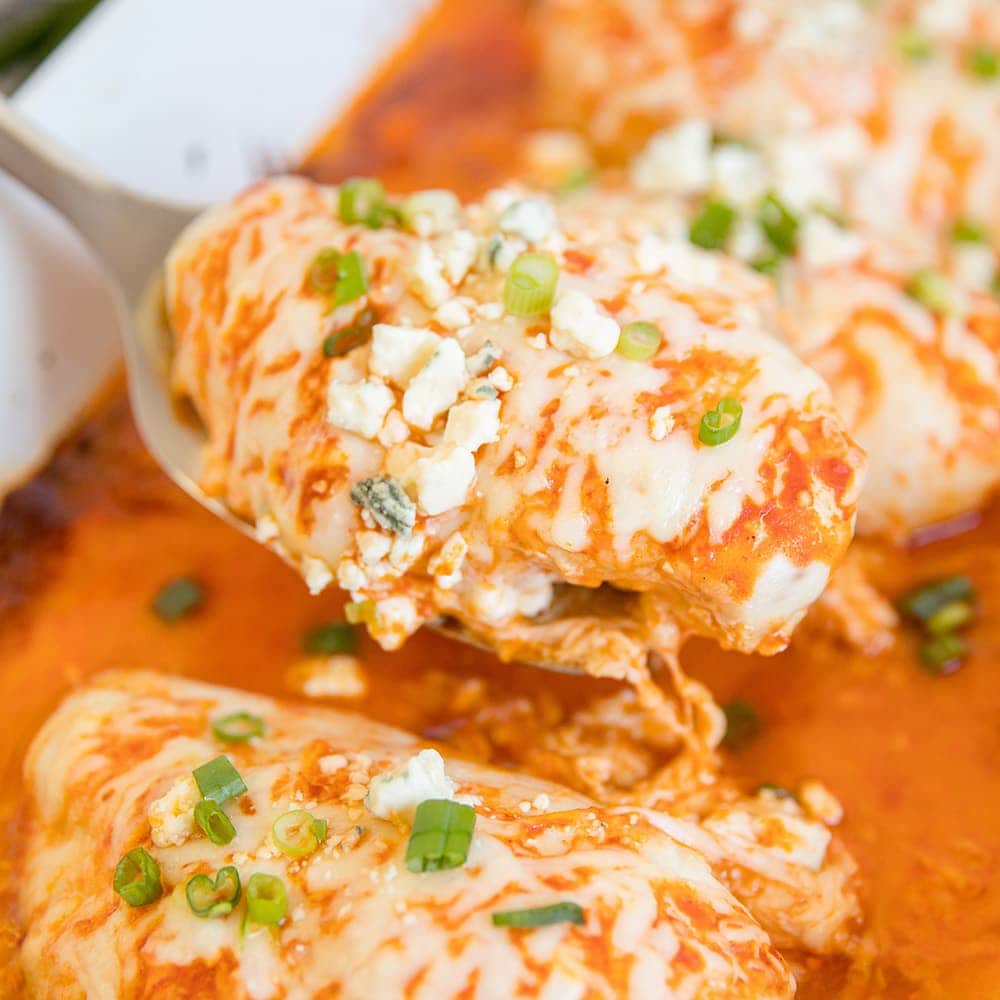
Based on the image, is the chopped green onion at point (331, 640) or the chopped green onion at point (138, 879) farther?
the chopped green onion at point (331, 640)

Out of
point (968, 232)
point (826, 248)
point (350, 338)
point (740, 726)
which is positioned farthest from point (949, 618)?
point (350, 338)

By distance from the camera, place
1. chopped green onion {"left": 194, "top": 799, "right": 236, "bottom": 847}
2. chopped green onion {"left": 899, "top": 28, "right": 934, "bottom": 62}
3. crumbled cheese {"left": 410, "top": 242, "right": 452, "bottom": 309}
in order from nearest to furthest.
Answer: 1. chopped green onion {"left": 194, "top": 799, "right": 236, "bottom": 847}
2. crumbled cheese {"left": 410, "top": 242, "right": 452, "bottom": 309}
3. chopped green onion {"left": 899, "top": 28, "right": 934, "bottom": 62}

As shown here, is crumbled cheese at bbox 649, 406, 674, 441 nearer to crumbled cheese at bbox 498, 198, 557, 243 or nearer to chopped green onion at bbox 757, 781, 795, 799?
crumbled cheese at bbox 498, 198, 557, 243

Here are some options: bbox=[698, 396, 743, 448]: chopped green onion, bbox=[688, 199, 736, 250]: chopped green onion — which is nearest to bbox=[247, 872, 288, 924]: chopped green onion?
bbox=[698, 396, 743, 448]: chopped green onion

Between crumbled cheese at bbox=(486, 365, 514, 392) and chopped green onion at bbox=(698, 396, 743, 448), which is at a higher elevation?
crumbled cheese at bbox=(486, 365, 514, 392)


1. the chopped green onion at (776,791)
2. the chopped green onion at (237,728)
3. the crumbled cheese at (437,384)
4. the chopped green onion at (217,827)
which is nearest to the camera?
the chopped green onion at (217,827)

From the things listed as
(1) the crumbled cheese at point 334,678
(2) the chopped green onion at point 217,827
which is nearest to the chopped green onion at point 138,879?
(2) the chopped green onion at point 217,827

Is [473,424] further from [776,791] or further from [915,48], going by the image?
[915,48]

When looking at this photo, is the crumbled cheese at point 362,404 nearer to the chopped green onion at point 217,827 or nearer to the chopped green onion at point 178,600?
the chopped green onion at point 217,827
